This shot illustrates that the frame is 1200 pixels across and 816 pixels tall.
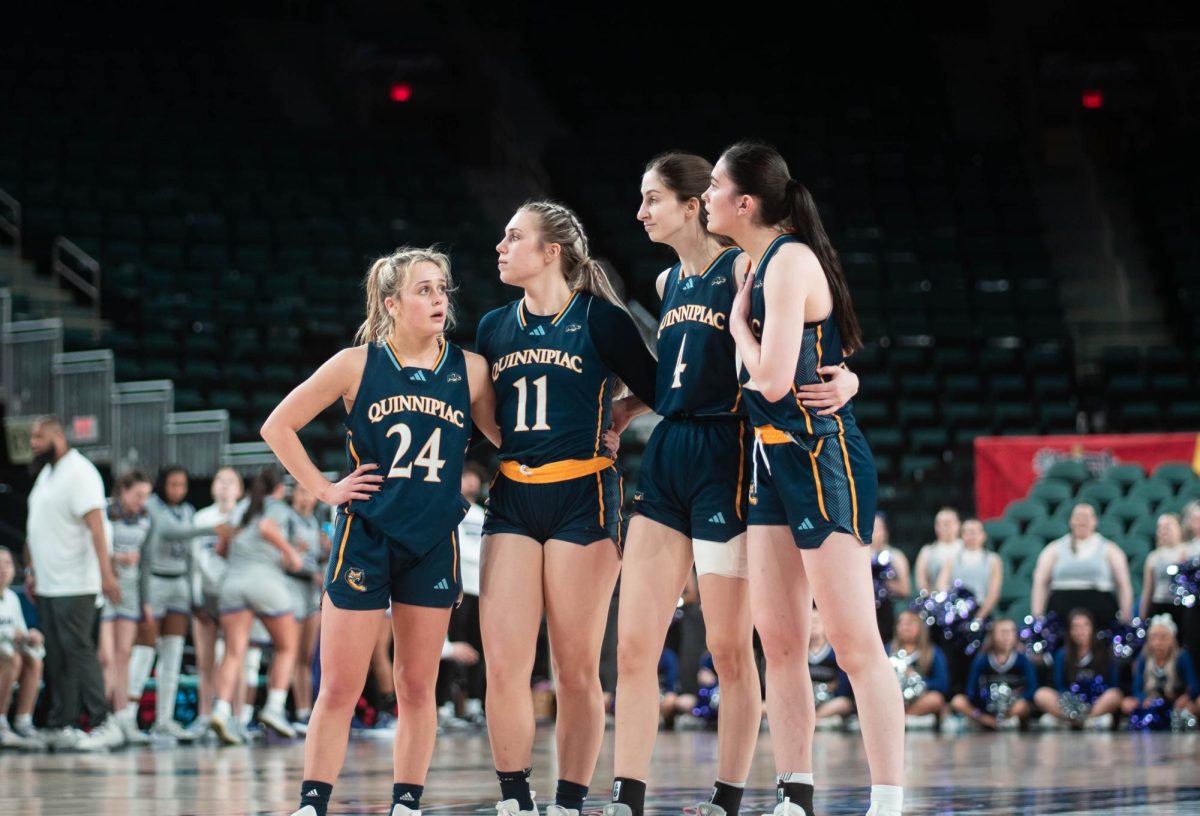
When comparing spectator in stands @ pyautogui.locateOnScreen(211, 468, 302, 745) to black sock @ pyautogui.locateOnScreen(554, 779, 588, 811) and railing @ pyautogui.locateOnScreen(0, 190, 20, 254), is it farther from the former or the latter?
railing @ pyautogui.locateOnScreen(0, 190, 20, 254)

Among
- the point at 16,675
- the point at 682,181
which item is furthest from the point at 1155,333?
the point at 682,181

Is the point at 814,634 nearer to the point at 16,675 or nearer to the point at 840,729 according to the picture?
the point at 840,729

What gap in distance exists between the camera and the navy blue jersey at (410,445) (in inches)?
192

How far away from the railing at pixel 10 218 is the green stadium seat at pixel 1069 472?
11402 mm

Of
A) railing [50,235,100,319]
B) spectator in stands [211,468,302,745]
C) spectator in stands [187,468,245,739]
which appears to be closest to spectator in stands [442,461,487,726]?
spectator in stands [211,468,302,745]

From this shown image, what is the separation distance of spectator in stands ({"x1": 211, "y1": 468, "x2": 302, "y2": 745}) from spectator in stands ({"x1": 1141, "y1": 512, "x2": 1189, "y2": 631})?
605 cm

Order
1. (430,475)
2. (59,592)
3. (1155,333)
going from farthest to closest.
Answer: (1155,333)
(59,592)
(430,475)

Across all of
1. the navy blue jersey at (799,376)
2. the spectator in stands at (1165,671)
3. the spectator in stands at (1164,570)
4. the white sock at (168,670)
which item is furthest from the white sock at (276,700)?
the navy blue jersey at (799,376)

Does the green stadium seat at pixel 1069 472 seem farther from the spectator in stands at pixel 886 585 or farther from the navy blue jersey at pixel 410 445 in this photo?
the navy blue jersey at pixel 410 445

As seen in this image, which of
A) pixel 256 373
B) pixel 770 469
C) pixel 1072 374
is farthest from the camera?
pixel 1072 374

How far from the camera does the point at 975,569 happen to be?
12594 mm

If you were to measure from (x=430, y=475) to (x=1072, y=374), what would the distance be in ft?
48.7

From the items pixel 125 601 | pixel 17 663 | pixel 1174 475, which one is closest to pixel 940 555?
pixel 1174 475

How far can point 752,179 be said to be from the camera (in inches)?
187
